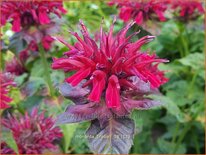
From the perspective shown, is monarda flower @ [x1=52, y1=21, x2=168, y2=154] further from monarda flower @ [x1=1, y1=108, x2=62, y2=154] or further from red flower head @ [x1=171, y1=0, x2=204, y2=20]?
red flower head @ [x1=171, y1=0, x2=204, y2=20]

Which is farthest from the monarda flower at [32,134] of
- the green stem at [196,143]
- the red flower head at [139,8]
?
the green stem at [196,143]

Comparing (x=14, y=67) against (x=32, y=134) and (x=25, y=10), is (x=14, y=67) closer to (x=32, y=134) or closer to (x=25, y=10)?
(x=25, y=10)

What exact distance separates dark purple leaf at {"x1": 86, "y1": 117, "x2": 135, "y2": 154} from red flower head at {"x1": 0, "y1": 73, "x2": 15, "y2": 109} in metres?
0.34

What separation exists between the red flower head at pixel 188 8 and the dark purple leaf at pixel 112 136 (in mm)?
904

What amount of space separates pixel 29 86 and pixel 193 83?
0.62 metres

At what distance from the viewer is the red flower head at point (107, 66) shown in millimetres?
772

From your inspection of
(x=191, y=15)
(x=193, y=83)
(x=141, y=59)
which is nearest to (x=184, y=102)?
(x=193, y=83)

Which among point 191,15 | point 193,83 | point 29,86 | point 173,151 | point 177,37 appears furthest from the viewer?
point 177,37

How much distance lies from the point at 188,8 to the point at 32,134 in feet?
2.79

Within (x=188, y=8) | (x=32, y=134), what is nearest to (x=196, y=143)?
(x=188, y=8)

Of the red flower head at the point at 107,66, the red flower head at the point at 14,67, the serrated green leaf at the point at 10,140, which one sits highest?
the red flower head at the point at 107,66

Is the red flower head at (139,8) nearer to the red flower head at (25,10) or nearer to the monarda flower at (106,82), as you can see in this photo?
the red flower head at (25,10)

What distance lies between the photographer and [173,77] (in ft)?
5.49

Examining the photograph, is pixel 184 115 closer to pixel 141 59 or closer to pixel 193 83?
pixel 193 83
